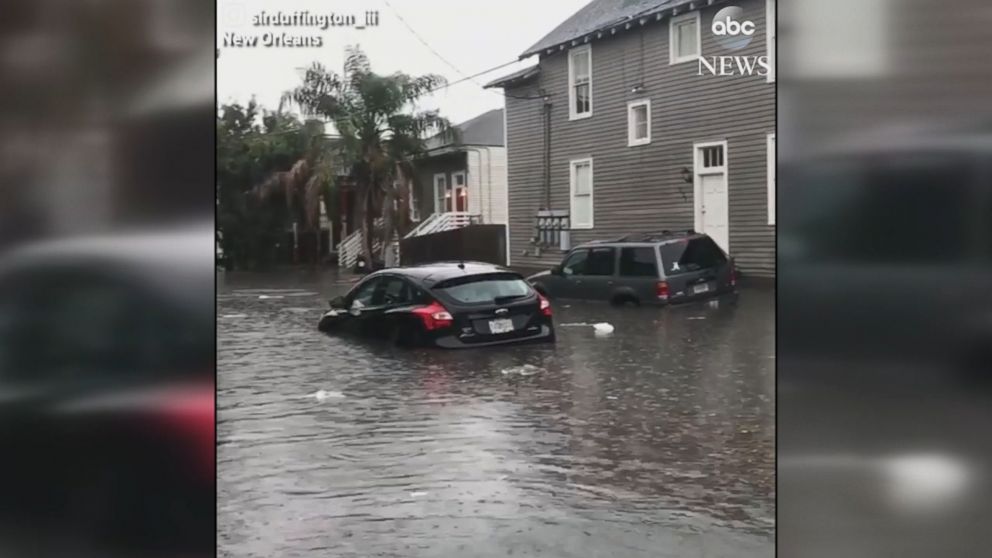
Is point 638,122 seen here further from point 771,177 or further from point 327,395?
point 327,395

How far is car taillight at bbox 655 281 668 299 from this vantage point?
4.61 meters

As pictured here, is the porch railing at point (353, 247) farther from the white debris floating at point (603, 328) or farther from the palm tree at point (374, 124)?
the white debris floating at point (603, 328)

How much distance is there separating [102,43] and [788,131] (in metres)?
3.54

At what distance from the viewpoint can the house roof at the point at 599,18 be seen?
4.60 meters

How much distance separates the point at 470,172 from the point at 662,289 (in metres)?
1.11

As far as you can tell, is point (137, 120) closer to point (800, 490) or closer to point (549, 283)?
point (549, 283)

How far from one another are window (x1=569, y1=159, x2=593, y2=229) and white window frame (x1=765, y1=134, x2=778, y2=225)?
888 mm

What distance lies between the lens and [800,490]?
5.04 meters

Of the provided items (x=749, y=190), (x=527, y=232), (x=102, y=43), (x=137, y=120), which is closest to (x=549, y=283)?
(x=527, y=232)

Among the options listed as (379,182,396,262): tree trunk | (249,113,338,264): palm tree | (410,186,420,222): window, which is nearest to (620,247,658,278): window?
(410,186,420,222): window

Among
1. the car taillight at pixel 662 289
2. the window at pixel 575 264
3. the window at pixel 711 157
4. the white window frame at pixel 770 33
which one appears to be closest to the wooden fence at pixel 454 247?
the window at pixel 575 264

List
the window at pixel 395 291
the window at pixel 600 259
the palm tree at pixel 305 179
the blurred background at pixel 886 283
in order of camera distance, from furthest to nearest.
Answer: the blurred background at pixel 886 283 < the window at pixel 600 259 < the window at pixel 395 291 < the palm tree at pixel 305 179

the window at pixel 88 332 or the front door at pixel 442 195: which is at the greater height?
the front door at pixel 442 195

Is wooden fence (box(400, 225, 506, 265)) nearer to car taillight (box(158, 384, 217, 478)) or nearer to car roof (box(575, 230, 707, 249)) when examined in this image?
car roof (box(575, 230, 707, 249))
